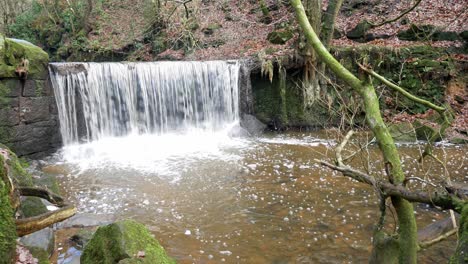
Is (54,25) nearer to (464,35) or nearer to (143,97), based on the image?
(143,97)

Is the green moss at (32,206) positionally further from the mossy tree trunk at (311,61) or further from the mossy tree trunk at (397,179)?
the mossy tree trunk at (311,61)

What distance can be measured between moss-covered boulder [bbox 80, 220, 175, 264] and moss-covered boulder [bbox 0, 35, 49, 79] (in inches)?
260

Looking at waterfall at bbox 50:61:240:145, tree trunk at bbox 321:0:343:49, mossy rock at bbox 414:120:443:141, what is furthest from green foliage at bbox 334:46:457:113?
waterfall at bbox 50:61:240:145

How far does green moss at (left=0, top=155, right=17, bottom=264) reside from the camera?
2.25 m

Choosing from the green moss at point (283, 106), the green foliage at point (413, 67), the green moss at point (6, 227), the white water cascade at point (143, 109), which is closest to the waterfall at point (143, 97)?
the white water cascade at point (143, 109)

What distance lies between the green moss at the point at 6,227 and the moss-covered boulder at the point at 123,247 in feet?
2.72

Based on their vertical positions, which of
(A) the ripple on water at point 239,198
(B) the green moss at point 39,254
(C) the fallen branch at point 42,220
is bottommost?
(A) the ripple on water at point 239,198

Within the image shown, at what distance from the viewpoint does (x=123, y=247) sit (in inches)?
120

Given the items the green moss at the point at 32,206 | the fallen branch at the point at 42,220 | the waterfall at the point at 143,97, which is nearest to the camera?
the fallen branch at the point at 42,220

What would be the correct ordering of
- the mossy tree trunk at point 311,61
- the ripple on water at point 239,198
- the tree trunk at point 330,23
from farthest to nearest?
the tree trunk at point 330,23 → the mossy tree trunk at point 311,61 → the ripple on water at point 239,198

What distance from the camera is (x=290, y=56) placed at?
1144 centimetres

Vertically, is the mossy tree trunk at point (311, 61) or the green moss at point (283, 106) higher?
the mossy tree trunk at point (311, 61)

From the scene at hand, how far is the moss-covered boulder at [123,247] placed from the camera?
3.03 metres

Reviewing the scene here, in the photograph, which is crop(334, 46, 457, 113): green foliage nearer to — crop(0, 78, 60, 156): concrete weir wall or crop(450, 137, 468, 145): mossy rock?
crop(450, 137, 468, 145): mossy rock
